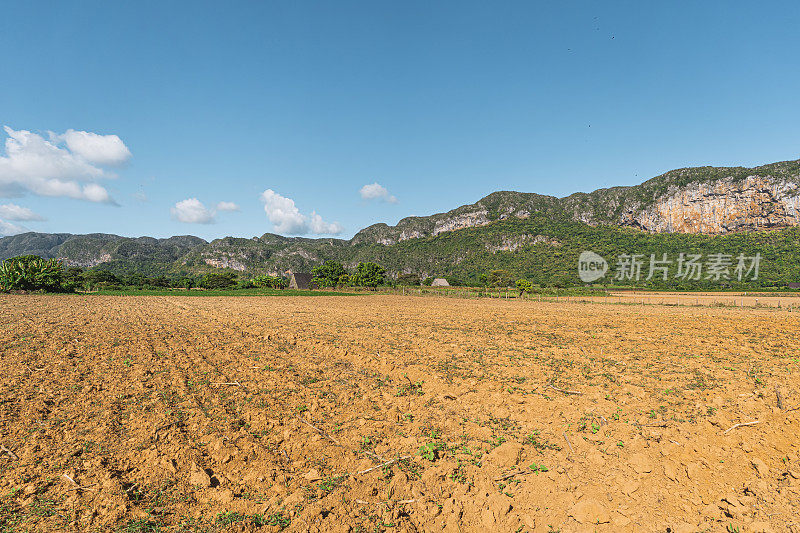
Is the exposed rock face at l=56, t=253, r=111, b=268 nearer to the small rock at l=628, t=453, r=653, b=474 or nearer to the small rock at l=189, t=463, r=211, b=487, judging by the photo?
the small rock at l=189, t=463, r=211, b=487

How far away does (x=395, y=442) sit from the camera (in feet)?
19.0

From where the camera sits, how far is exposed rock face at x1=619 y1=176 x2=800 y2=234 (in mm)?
122312

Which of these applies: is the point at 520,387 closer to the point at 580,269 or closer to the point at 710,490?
the point at 710,490

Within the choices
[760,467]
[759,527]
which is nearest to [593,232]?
[760,467]

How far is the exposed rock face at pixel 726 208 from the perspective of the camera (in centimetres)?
12231

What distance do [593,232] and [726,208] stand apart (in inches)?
2114

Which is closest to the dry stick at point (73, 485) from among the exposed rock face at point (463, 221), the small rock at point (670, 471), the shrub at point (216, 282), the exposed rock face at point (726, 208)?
the small rock at point (670, 471)

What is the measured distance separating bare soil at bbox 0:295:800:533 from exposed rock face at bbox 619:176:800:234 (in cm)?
16567

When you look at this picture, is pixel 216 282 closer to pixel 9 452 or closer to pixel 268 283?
pixel 268 283

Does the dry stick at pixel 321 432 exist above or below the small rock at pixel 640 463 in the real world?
below

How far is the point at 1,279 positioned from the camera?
44312 mm

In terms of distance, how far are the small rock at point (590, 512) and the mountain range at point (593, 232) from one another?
99030mm

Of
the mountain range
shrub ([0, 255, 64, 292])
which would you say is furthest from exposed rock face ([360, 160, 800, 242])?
shrub ([0, 255, 64, 292])

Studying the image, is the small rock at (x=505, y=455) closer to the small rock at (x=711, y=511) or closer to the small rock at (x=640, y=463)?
the small rock at (x=640, y=463)
